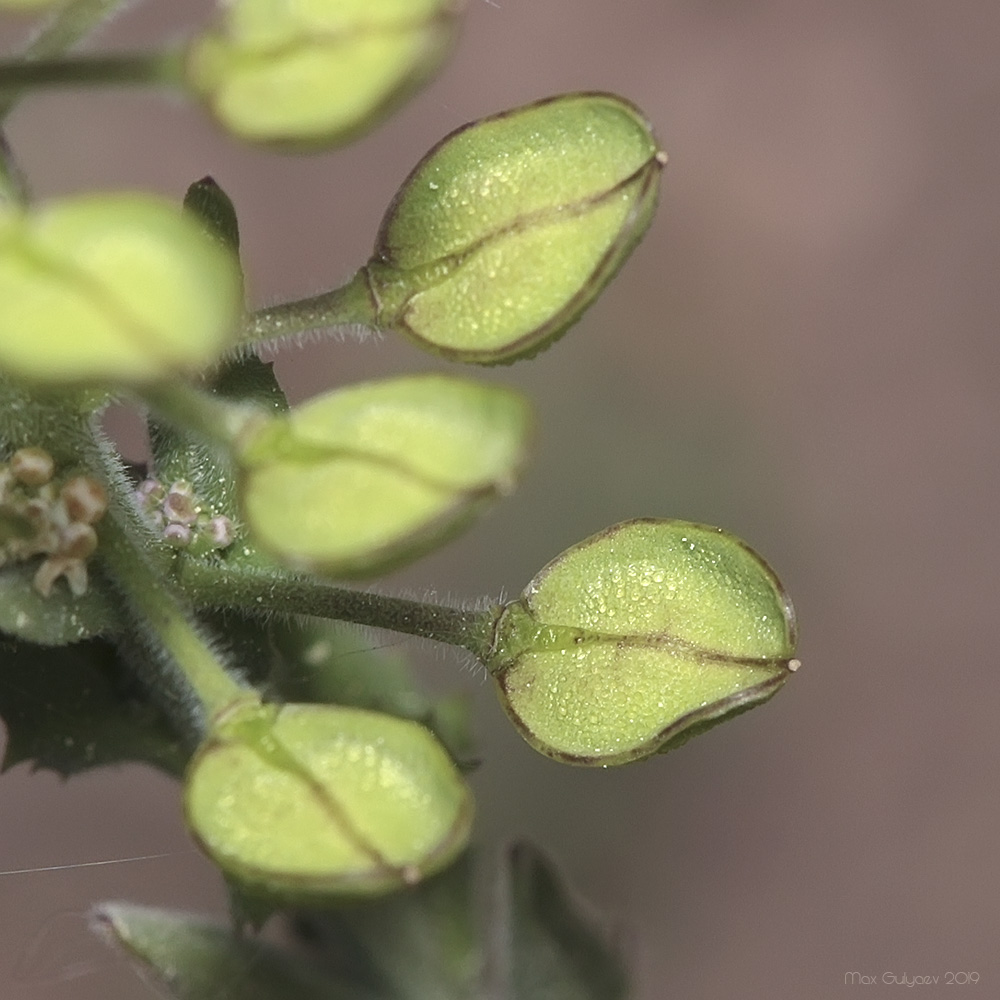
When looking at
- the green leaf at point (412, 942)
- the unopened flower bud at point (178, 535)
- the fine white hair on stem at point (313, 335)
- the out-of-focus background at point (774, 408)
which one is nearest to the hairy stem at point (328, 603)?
the unopened flower bud at point (178, 535)

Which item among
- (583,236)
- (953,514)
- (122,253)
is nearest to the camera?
(122,253)

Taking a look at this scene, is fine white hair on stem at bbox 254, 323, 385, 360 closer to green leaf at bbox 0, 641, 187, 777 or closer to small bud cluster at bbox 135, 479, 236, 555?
small bud cluster at bbox 135, 479, 236, 555

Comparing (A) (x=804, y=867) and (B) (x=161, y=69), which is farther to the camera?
(A) (x=804, y=867)

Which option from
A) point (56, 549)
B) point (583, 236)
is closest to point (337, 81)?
point (583, 236)

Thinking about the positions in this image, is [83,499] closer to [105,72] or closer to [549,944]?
[105,72]

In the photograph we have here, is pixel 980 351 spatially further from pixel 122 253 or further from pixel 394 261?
pixel 122 253

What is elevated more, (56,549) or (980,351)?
(56,549)
